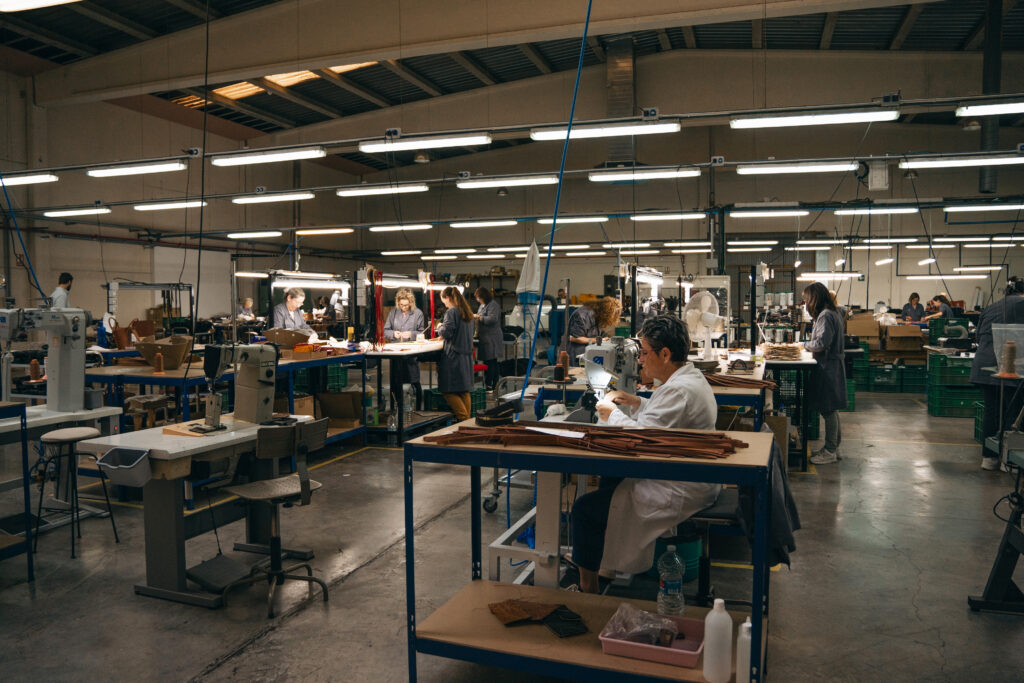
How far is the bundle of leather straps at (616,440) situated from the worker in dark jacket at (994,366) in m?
4.29

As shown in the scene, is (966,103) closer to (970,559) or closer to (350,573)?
(970,559)

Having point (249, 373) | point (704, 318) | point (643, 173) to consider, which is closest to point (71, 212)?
point (643, 173)

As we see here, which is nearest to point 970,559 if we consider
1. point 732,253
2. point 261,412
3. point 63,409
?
point 261,412

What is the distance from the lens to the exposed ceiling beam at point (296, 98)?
1073cm

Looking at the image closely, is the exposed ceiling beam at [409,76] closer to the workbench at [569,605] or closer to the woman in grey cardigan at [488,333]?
the woman in grey cardigan at [488,333]

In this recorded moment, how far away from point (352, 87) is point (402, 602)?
10.2m

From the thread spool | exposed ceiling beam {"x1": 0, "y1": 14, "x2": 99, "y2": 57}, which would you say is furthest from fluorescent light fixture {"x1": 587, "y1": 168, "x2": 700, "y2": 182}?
exposed ceiling beam {"x1": 0, "y1": 14, "x2": 99, "y2": 57}

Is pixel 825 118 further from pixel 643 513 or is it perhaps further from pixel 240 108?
pixel 240 108

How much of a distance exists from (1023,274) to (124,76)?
1858cm

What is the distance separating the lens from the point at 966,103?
18.1 feet

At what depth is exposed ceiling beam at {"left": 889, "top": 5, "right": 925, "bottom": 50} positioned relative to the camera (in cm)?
900

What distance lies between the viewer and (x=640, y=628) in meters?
2.21

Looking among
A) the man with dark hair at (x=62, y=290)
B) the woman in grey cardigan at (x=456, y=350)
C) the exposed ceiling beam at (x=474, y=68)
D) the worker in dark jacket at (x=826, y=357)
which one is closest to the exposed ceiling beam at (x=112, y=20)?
the man with dark hair at (x=62, y=290)

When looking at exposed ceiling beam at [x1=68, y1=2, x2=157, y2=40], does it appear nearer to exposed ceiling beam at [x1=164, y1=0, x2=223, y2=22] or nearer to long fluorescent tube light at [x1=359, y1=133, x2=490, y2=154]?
exposed ceiling beam at [x1=164, y1=0, x2=223, y2=22]
